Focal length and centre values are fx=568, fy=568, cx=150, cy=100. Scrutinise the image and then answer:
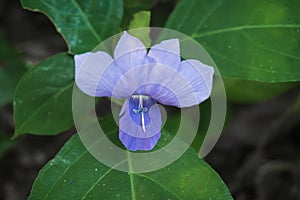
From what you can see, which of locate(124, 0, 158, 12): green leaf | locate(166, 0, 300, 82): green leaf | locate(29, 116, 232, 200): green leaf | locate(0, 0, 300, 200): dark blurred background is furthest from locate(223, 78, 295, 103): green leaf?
locate(29, 116, 232, 200): green leaf

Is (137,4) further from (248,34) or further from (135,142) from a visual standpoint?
(135,142)

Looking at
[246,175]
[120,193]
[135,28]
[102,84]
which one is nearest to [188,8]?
[135,28]

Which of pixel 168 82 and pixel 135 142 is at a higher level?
pixel 168 82

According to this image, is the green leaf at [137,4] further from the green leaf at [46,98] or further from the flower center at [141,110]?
the flower center at [141,110]

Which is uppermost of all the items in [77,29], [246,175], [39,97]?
[77,29]

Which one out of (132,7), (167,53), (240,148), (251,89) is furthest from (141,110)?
(240,148)

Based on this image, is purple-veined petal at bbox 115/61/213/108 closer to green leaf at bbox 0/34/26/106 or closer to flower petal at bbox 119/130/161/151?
flower petal at bbox 119/130/161/151

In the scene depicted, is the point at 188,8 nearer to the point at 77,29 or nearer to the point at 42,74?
the point at 77,29
